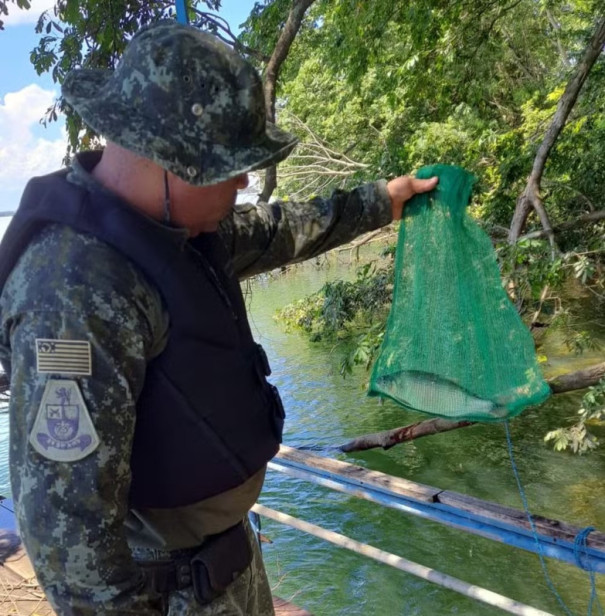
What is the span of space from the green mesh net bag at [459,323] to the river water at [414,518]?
6.91 ft

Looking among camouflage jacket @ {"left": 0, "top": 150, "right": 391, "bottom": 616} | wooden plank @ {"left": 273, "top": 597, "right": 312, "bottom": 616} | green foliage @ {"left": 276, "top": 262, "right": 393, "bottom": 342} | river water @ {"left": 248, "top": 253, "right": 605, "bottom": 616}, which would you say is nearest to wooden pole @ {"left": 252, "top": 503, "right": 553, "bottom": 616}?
wooden plank @ {"left": 273, "top": 597, "right": 312, "bottom": 616}

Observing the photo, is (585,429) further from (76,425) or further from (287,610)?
(76,425)

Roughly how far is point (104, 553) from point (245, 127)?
30.6 inches

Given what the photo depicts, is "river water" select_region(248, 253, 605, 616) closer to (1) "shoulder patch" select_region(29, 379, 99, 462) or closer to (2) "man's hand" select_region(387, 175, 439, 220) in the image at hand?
(2) "man's hand" select_region(387, 175, 439, 220)

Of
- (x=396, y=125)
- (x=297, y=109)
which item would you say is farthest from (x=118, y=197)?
(x=297, y=109)

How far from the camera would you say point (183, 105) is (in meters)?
1.12

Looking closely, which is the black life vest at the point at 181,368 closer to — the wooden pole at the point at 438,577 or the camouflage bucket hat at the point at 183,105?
the camouflage bucket hat at the point at 183,105

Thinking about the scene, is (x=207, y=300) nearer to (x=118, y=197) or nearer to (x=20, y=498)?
(x=118, y=197)

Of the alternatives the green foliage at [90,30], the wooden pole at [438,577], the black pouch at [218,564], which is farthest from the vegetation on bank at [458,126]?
the black pouch at [218,564]

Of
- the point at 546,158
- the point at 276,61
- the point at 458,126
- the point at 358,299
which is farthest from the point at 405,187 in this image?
the point at 458,126

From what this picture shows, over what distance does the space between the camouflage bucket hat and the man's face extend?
55 mm

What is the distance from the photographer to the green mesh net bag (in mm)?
1941

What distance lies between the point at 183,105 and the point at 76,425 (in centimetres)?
57

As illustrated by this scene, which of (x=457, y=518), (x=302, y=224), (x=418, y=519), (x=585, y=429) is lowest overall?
(x=418, y=519)
